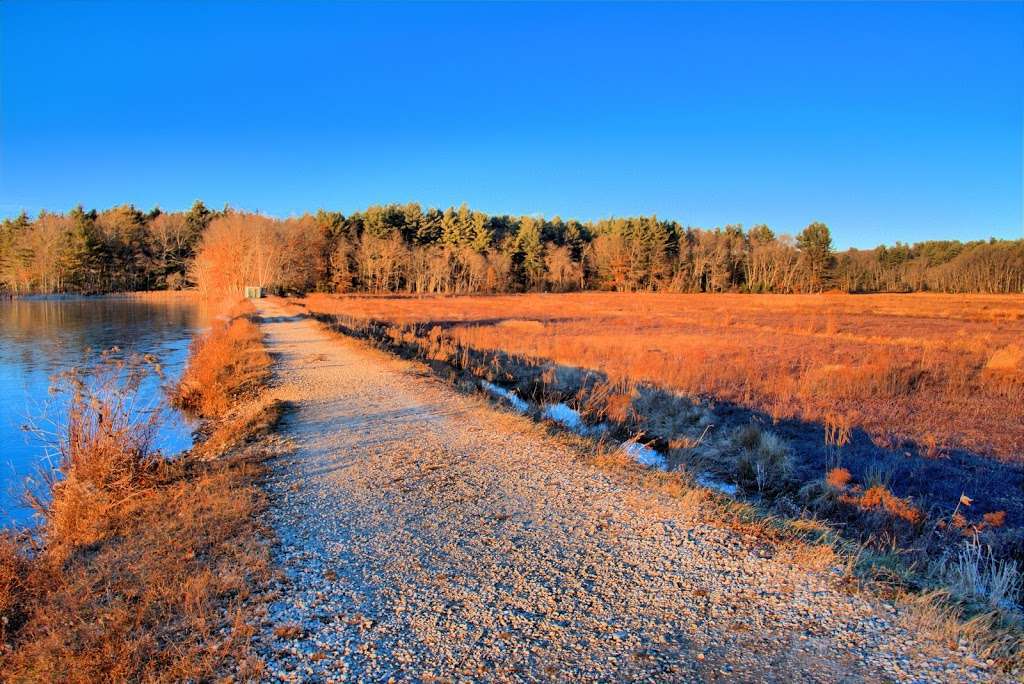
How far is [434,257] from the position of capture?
81938mm

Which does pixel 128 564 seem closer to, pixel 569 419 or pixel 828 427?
pixel 569 419

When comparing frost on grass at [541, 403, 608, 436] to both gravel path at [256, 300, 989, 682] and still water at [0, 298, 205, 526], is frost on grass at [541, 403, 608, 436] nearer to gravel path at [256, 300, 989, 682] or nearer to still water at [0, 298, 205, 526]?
gravel path at [256, 300, 989, 682]

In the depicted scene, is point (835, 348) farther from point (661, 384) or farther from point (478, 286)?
point (478, 286)

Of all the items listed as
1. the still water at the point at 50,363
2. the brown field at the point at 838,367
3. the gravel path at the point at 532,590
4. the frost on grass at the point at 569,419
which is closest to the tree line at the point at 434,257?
the still water at the point at 50,363

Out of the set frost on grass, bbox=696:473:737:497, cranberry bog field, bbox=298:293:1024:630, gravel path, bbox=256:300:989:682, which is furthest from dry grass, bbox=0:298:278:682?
frost on grass, bbox=696:473:737:497

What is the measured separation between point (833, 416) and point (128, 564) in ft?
40.8

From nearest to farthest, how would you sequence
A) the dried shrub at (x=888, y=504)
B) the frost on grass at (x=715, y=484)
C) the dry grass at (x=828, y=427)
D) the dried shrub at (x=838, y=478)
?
the dry grass at (x=828, y=427) → the dried shrub at (x=888, y=504) → the frost on grass at (x=715, y=484) → the dried shrub at (x=838, y=478)

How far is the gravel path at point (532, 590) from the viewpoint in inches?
141

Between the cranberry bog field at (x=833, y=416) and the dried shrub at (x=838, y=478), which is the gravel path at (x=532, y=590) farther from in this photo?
the dried shrub at (x=838, y=478)

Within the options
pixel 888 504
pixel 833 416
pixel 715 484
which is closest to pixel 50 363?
pixel 715 484

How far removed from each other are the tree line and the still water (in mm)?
25745

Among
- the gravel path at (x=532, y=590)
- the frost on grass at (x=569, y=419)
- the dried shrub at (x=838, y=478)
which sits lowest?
the dried shrub at (x=838, y=478)

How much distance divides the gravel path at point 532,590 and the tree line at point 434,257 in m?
62.4

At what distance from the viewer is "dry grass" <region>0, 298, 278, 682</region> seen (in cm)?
359
